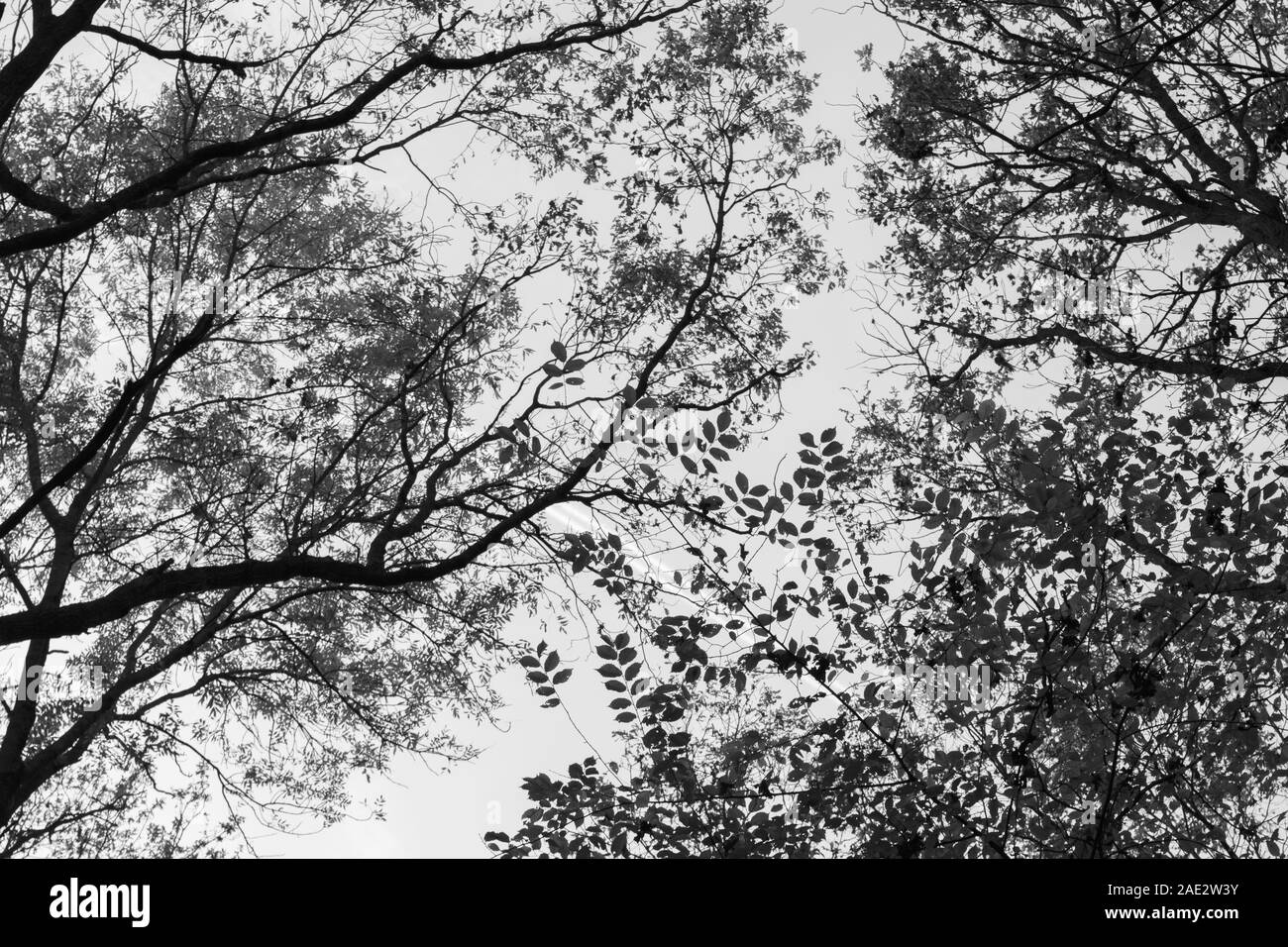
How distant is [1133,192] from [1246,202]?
102 centimetres

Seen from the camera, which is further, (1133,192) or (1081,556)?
(1133,192)

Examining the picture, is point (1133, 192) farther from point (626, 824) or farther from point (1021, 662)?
point (626, 824)

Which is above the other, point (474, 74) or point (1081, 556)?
point (474, 74)

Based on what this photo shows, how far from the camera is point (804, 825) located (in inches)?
232

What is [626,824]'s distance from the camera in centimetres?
571

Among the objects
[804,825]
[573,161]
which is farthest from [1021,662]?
[573,161]

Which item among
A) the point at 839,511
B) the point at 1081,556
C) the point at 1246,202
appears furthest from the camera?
the point at 839,511
